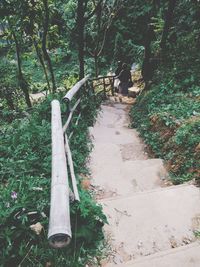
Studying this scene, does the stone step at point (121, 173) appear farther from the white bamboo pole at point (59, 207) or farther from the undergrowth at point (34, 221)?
the white bamboo pole at point (59, 207)

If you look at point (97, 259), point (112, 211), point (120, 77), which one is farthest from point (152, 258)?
point (120, 77)

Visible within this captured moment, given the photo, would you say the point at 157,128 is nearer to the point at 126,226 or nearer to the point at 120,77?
the point at 126,226

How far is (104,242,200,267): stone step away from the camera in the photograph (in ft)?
7.85

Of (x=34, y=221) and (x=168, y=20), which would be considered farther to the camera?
(x=168, y=20)

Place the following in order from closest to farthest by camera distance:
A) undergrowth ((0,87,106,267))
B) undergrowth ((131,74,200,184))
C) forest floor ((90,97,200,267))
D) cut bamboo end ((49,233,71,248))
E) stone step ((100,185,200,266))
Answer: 1. cut bamboo end ((49,233,71,248))
2. undergrowth ((0,87,106,267))
3. forest floor ((90,97,200,267))
4. stone step ((100,185,200,266))
5. undergrowth ((131,74,200,184))

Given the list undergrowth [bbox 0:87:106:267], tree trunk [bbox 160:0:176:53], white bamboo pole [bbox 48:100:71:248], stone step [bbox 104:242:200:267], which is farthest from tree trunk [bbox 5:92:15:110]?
stone step [bbox 104:242:200:267]

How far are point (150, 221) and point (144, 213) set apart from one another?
0.48 feet

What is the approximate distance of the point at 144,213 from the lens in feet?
10.5

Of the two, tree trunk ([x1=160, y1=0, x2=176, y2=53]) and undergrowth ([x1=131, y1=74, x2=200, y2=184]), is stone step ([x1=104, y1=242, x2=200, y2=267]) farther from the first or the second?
tree trunk ([x1=160, y1=0, x2=176, y2=53])

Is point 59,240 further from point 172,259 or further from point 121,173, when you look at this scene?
point 121,173

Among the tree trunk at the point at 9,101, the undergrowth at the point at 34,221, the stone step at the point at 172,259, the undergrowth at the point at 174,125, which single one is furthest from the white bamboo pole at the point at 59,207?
the tree trunk at the point at 9,101

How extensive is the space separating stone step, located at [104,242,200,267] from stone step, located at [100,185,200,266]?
10.4 inches

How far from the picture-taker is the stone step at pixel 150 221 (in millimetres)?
2789

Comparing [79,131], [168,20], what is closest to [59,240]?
[79,131]
